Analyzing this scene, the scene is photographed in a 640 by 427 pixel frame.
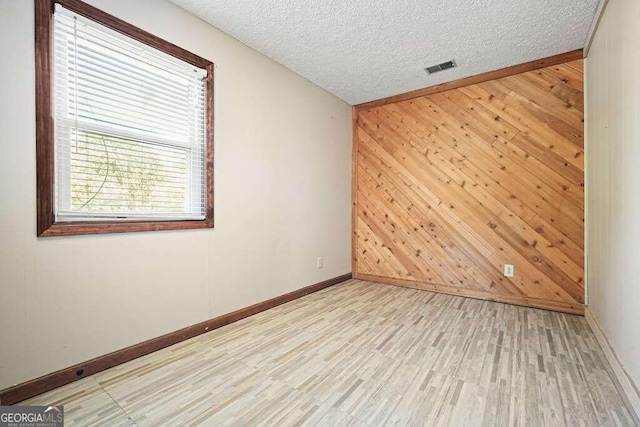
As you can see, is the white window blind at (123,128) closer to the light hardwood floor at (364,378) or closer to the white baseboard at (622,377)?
the light hardwood floor at (364,378)

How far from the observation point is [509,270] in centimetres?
295

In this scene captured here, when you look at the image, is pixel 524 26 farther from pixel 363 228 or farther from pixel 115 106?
pixel 115 106

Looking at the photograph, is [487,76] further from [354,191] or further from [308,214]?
[308,214]

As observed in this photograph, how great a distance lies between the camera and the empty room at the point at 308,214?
4.68 ft

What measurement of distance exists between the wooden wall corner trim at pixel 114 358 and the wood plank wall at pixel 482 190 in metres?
1.95

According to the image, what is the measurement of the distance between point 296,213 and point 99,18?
7.12 feet

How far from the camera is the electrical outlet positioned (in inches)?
115

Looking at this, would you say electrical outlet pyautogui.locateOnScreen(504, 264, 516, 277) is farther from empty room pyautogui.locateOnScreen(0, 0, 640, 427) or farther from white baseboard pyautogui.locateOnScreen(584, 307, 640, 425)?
white baseboard pyautogui.locateOnScreen(584, 307, 640, 425)

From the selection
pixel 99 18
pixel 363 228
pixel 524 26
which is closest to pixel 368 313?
pixel 363 228

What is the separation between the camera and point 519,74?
2879 millimetres

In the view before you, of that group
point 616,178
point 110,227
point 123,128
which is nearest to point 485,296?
point 616,178

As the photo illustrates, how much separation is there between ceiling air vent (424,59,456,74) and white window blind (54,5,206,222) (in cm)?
227

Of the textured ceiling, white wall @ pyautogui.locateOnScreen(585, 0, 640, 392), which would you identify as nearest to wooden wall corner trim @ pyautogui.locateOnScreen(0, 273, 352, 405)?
the textured ceiling

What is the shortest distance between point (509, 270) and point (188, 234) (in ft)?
10.4
